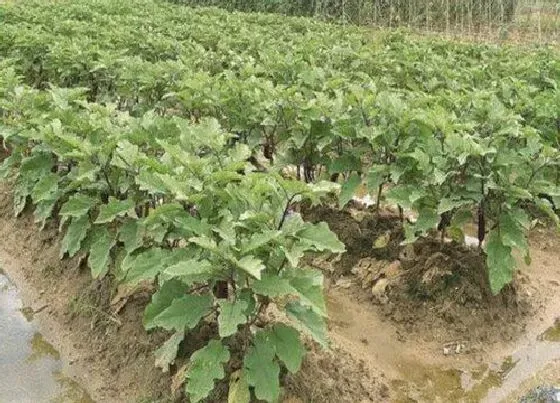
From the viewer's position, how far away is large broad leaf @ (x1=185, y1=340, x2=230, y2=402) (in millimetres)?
2871

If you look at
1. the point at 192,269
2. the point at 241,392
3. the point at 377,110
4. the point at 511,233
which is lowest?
the point at 241,392

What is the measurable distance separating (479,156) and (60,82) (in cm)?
529

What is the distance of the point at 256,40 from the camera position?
9.39 metres

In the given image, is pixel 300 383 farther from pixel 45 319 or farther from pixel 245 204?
pixel 45 319

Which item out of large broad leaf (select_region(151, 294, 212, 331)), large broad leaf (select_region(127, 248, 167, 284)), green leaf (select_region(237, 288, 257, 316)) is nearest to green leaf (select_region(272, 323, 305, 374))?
green leaf (select_region(237, 288, 257, 316))

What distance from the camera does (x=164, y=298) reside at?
3.15 m

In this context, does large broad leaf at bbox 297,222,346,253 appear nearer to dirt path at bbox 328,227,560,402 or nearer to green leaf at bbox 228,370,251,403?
green leaf at bbox 228,370,251,403

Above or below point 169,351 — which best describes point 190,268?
above

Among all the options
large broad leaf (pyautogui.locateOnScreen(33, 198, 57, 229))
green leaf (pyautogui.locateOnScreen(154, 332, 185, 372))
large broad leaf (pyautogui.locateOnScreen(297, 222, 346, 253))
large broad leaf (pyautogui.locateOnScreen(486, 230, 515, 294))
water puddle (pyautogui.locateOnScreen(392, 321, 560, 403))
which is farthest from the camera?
large broad leaf (pyautogui.locateOnScreen(33, 198, 57, 229))

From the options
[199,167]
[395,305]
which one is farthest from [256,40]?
[199,167]

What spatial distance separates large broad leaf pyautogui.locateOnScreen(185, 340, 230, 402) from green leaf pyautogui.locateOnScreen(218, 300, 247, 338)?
218 millimetres

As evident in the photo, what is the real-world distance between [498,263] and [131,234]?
2032 mm

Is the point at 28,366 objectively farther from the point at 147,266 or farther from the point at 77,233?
the point at 147,266

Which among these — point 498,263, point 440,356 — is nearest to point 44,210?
point 440,356
